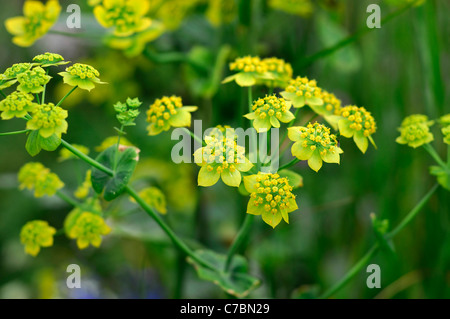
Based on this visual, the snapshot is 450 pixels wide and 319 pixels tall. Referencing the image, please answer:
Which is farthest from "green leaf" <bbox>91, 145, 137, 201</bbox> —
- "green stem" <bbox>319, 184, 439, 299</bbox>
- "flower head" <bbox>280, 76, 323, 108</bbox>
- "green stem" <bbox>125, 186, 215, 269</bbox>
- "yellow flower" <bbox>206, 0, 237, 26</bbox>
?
"yellow flower" <bbox>206, 0, 237, 26</bbox>

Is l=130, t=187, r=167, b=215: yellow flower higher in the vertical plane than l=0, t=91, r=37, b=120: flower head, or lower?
lower

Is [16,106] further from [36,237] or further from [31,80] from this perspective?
[36,237]

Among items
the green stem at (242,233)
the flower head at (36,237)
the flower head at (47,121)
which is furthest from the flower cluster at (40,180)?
the green stem at (242,233)

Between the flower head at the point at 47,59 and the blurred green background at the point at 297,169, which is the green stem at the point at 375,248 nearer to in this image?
the blurred green background at the point at 297,169

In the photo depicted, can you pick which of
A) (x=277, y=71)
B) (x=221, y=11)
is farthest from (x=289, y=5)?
(x=277, y=71)

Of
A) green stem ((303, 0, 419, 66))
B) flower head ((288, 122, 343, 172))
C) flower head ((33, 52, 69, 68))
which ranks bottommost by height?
flower head ((288, 122, 343, 172))

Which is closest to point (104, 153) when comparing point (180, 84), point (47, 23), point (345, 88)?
point (47, 23)

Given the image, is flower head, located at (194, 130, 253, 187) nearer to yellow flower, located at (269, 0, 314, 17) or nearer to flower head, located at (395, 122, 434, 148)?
flower head, located at (395, 122, 434, 148)
